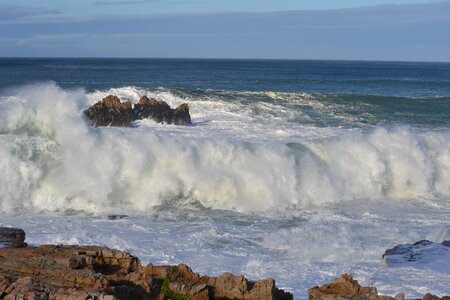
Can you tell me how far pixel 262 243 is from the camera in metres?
13.9

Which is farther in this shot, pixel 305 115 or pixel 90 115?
pixel 305 115

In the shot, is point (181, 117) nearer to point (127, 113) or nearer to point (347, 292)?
Answer: point (127, 113)

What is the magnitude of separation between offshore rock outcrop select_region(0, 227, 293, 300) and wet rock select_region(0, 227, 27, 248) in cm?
80

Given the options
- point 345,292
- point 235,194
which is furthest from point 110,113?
point 345,292

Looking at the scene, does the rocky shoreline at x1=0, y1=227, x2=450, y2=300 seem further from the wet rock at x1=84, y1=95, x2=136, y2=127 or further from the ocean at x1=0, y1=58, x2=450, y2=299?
the wet rock at x1=84, y1=95, x2=136, y2=127

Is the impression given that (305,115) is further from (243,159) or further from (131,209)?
(131,209)

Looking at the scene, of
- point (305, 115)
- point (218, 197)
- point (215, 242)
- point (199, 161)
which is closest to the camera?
point (215, 242)

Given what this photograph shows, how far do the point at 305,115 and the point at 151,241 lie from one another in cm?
2045

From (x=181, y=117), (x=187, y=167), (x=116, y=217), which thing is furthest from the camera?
(x=181, y=117)

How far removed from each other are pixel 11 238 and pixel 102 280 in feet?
9.09

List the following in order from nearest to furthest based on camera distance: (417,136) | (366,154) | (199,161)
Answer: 1. (199,161)
2. (366,154)
3. (417,136)

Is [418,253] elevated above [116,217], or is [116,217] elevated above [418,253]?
[418,253]

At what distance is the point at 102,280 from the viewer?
8.01 m

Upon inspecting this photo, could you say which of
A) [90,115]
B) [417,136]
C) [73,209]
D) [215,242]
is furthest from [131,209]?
A: [417,136]
